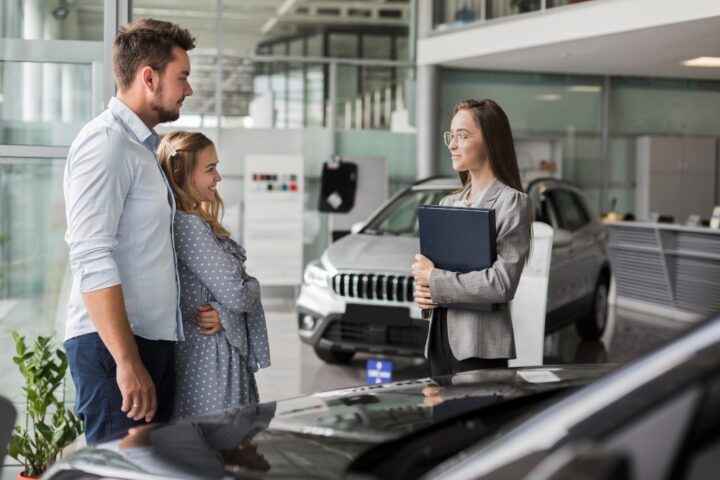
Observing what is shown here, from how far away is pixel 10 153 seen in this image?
3.96 m

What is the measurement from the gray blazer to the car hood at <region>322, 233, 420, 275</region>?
159 inches

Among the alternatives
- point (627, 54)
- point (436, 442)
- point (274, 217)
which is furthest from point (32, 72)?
point (627, 54)

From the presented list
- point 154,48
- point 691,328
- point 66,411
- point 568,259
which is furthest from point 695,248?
point 691,328

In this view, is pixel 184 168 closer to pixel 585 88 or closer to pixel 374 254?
pixel 374 254

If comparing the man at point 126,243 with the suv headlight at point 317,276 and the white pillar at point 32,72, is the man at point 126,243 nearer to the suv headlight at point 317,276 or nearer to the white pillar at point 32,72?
the white pillar at point 32,72

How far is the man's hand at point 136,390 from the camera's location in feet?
8.35

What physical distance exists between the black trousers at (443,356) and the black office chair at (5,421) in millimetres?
1834

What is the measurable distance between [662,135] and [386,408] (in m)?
14.4

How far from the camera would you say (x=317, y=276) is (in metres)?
7.84

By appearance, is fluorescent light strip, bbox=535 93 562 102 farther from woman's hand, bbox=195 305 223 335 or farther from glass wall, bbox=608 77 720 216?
woman's hand, bbox=195 305 223 335

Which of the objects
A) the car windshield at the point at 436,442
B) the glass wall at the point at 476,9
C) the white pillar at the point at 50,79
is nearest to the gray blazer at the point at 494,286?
the car windshield at the point at 436,442

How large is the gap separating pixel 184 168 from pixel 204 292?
15.3 inches

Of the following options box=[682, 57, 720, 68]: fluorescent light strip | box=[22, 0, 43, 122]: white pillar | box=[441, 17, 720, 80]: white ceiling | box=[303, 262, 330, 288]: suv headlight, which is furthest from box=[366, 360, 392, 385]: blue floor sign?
box=[682, 57, 720, 68]: fluorescent light strip

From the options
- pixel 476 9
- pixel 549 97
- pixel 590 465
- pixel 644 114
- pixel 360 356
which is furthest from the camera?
pixel 644 114
